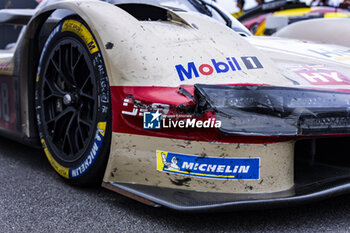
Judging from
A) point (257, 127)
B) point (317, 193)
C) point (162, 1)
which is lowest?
point (317, 193)

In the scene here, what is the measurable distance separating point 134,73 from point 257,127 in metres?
0.51

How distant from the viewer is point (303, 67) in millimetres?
2018

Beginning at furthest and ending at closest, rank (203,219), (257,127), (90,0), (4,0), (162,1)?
(4,0), (162,1), (90,0), (203,219), (257,127)

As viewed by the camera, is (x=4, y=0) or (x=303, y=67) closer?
(x=303, y=67)

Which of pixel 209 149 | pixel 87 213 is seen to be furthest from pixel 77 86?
pixel 209 149

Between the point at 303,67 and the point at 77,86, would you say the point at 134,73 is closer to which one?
the point at 77,86

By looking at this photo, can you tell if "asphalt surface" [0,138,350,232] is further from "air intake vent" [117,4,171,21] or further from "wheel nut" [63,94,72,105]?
"air intake vent" [117,4,171,21]

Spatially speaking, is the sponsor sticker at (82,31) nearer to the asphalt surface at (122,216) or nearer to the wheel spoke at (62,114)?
the wheel spoke at (62,114)

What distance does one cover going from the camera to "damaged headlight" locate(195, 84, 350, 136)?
1.65m

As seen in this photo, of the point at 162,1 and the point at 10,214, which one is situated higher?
the point at 162,1

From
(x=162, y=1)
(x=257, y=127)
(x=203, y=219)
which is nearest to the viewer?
(x=257, y=127)

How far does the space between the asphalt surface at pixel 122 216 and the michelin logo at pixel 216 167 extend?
0.18 meters

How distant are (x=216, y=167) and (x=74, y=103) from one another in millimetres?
798

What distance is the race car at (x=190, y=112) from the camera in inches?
65.6
